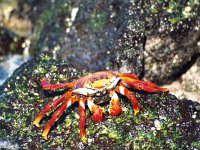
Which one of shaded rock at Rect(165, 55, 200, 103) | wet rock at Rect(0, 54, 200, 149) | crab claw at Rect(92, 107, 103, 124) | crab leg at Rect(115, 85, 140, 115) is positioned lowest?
shaded rock at Rect(165, 55, 200, 103)

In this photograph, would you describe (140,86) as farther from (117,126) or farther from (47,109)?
(47,109)

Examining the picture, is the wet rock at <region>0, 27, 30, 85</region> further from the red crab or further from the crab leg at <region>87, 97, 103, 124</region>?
the crab leg at <region>87, 97, 103, 124</region>

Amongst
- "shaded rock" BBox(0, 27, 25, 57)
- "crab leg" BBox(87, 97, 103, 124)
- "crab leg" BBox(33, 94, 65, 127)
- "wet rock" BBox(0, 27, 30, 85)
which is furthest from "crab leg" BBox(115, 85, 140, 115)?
"shaded rock" BBox(0, 27, 25, 57)

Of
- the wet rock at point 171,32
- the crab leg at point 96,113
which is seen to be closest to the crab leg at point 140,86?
the crab leg at point 96,113

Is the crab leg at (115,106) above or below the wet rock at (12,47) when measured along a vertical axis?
above

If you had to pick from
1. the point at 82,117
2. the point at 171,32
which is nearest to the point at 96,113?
the point at 82,117

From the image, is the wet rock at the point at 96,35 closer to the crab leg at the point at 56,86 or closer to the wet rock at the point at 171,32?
the wet rock at the point at 171,32

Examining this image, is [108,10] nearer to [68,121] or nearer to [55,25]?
[55,25]

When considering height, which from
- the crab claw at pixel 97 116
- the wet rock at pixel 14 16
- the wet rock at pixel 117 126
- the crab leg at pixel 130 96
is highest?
the crab leg at pixel 130 96
